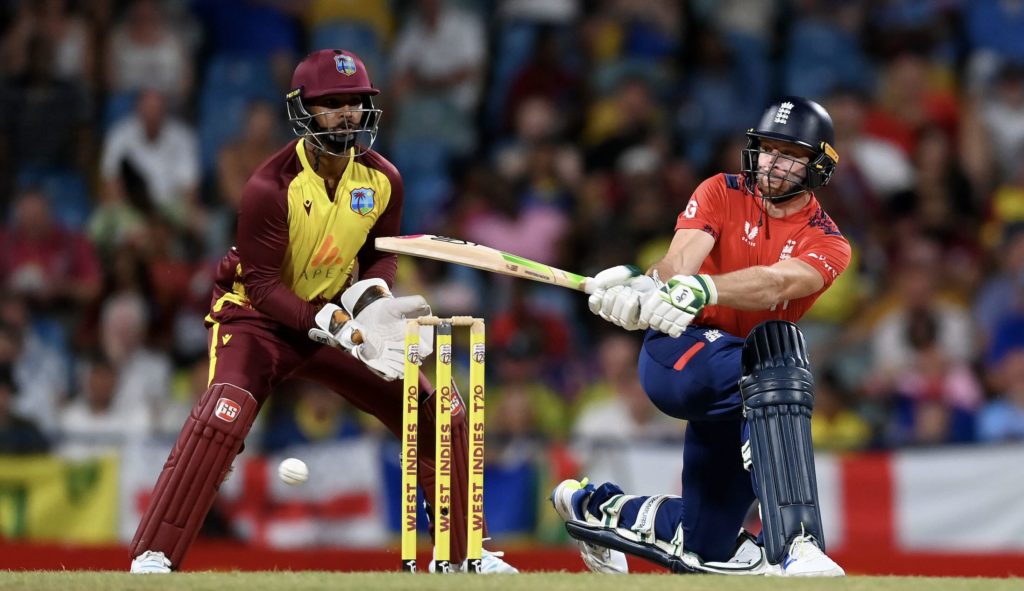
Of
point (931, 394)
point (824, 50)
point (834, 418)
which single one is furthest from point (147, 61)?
point (931, 394)

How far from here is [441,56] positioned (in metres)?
10.5

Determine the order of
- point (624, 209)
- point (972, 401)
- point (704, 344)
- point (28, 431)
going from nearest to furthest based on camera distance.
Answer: point (704, 344)
point (28, 431)
point (972, 401)
point (624, 209)

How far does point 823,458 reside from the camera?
7.90 m

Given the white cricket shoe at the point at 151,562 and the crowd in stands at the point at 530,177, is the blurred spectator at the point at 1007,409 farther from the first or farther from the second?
the white cricket shoe at the point at 151,562

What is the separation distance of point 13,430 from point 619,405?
3258mm


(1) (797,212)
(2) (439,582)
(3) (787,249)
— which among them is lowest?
(2) (439,582)

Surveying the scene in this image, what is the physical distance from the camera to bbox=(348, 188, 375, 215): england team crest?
5.30m

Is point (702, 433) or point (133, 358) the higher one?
point (133, 358)

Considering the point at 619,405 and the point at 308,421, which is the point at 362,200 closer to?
the point at 308,421

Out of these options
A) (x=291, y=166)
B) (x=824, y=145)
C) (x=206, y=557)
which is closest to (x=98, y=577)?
(x=291, y=166)

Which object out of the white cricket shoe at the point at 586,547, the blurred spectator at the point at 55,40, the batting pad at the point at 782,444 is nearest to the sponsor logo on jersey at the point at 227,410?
the white cricket shoe at the point at 586,547

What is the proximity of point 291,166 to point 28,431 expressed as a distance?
350 cm

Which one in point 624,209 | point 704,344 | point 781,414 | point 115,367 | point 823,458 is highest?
point 624,209

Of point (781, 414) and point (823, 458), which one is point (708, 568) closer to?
point (781, 414)
